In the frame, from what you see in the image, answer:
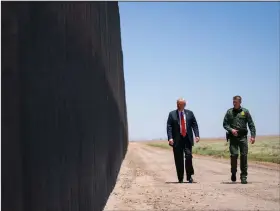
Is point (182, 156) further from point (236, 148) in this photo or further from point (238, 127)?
point (238, 127)

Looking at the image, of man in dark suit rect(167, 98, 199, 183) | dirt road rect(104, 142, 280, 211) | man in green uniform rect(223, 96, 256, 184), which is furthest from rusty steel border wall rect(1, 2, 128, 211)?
man in green uniform rect(223, 96, 256, 184)

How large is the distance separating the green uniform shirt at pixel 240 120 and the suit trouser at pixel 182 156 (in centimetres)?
97

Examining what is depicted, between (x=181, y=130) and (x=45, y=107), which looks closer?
(x=45, y=107)

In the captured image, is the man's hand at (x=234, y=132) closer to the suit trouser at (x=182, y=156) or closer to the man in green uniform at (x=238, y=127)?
the man in green uniform at (x=238, y=127)

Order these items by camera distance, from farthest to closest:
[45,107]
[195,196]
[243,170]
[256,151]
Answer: [256,151], [243,170], [195,196], [45,107]

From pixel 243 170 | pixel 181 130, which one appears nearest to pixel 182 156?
pixel 181 130

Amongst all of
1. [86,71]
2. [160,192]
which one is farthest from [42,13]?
[160,192]

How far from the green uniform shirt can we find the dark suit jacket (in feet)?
2.40

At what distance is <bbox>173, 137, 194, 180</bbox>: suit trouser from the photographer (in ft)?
34.0

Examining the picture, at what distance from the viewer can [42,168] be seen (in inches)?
104

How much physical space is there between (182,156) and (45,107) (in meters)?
8.10

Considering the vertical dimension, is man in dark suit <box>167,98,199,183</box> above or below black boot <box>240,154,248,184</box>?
above

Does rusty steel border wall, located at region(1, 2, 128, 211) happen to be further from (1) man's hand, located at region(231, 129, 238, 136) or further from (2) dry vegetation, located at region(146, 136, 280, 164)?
(2) dry vegetation, located at region(146, 136, 280, 164)

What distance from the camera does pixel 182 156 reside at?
34.9 ft
